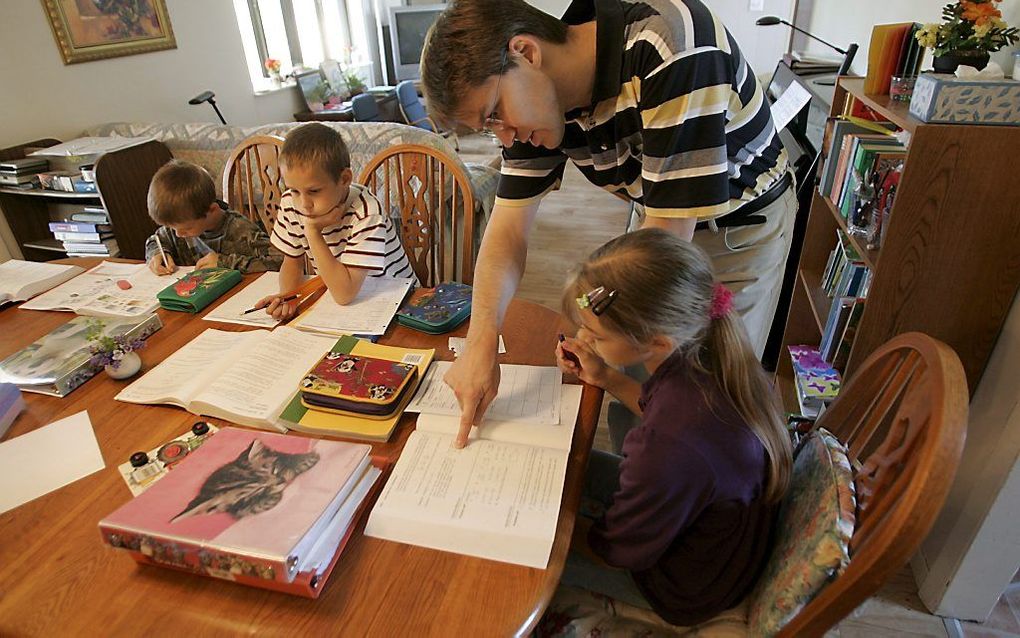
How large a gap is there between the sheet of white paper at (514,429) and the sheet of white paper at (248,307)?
542mm

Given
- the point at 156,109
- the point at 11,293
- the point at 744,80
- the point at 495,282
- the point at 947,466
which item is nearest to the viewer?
the point at 947,466

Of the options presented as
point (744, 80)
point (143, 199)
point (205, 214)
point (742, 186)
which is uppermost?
point (744, 80)

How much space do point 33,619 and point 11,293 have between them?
3.54 ft

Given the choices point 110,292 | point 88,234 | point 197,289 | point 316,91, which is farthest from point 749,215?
point 316,91

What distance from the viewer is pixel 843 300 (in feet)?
5.39

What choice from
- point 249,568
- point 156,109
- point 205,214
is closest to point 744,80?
point 249,568

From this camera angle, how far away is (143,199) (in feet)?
9.14

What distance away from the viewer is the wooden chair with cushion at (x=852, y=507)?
0.59 metres

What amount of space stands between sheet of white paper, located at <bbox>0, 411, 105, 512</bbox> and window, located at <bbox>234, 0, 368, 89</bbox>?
13.0 feet

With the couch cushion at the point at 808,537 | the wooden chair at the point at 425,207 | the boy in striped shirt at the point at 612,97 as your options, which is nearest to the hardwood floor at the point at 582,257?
the couch cushion at the point at 808,537

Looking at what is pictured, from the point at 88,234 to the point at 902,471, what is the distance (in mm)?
3151

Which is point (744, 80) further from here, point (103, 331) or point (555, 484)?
point (103, 331)

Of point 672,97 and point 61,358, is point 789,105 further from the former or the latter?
point 61,358

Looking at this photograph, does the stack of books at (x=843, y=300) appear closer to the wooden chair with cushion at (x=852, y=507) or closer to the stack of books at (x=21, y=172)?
the wooden chair with cushion at (x=852, y=507)
